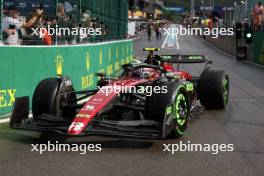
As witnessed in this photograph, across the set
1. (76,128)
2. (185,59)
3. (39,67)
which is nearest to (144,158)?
(76,128)

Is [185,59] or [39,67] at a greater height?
[185,59]

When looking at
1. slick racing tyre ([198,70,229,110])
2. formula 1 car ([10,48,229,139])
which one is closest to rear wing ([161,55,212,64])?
slick racing tyre ([198,70,229,110])

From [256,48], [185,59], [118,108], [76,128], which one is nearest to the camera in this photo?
[76,128]

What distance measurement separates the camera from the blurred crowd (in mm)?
9227

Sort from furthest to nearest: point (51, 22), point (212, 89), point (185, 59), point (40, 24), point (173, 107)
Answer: point (51, 22)
point (185, 59)
point (40, 24)
point (212, 89)
point (173, 107)

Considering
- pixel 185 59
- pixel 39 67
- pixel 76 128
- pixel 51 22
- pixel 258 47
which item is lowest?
pixel 76 128

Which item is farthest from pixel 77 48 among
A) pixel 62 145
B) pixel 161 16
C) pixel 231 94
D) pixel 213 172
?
pixel 161 16

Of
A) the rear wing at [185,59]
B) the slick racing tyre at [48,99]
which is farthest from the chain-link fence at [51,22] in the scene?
the rear wing at [185,59]

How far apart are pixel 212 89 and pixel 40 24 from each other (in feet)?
11.8

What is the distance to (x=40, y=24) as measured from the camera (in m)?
10.4

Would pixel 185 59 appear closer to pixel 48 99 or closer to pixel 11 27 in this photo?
pixel 11 27

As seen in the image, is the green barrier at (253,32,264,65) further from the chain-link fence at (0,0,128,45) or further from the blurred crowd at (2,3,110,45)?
the blurred crowd at (2,3,110,45)

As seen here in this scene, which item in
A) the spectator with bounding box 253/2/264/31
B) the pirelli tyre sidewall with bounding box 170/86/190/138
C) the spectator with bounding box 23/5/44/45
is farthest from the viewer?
the spectator with bounding box 253/2/264/31

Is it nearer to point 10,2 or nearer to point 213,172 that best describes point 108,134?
point 213,172
